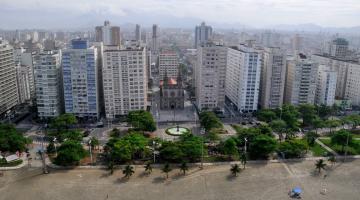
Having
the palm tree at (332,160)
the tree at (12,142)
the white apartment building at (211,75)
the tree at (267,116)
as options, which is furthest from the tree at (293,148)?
the tree at (12,142)

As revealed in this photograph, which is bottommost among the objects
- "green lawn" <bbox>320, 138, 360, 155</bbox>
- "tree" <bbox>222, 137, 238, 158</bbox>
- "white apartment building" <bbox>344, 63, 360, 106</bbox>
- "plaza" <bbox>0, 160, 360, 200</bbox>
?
"plaza" <bbox>0, 160, 360, 200</bbox>

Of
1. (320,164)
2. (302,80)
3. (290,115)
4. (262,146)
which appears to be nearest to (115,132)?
(262,146)

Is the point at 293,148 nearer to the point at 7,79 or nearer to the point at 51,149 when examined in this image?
the point at 51,149

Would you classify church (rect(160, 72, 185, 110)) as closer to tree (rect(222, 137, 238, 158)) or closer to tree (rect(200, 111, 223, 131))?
tree (rect(200, 111, 223, 131))

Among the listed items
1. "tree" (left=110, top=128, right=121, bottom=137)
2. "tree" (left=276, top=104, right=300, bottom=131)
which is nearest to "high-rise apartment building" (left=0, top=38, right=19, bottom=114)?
"tree" (left=110, top=128, right=121, bottom=137)

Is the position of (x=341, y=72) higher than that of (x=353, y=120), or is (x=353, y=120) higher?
(x=341, y=72)

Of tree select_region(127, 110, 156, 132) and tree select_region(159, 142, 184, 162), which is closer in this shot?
tree select_region(159, 142, 184, 162)
